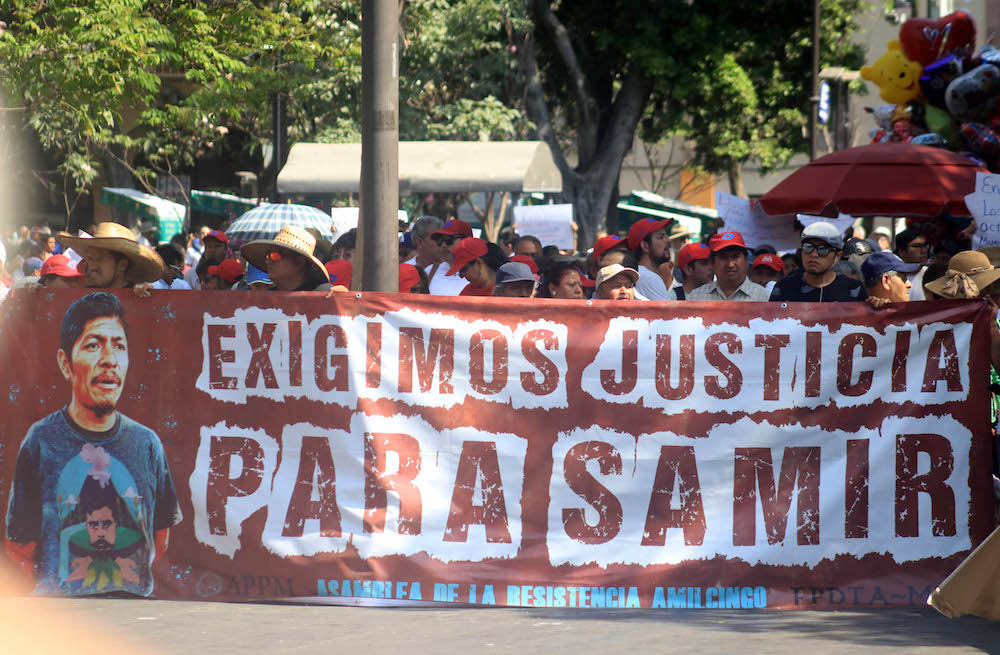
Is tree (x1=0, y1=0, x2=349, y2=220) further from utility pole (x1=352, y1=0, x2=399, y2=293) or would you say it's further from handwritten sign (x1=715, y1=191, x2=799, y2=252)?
utility pole (x1=352, y1=0, x2=399, y2=293)

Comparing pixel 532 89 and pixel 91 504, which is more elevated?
pixel 532 89

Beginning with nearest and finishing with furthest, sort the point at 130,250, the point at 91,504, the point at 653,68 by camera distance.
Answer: the point at 91,504 < the point at 130,250 < the point at 653,68

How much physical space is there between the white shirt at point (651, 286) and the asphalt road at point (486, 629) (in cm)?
312

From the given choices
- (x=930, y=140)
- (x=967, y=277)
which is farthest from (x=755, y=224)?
(x=967, y=277)

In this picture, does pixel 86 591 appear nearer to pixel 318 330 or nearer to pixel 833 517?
pixel 318 330

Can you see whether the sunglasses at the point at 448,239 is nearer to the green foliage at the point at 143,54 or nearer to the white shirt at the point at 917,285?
the white shirt at the point at 917,285

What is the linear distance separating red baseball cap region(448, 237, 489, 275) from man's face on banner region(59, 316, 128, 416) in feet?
9.59

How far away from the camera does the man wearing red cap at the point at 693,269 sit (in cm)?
955

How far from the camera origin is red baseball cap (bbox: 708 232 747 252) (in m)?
8.85

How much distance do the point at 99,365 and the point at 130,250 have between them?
2.53 feet

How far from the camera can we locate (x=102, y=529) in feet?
21.3

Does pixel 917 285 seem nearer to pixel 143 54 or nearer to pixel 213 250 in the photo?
pixel 213 250

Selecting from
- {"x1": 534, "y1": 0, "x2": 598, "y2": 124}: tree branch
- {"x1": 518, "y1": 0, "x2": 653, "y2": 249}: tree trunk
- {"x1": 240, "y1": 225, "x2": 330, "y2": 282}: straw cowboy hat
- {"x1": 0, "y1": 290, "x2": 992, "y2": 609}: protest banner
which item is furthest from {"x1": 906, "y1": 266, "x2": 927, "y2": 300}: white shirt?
{"x1": 534, "y1": 0, "x2": 598, "y2": 124}: tree branch

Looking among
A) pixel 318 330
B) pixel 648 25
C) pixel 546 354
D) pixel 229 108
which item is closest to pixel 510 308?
pixel 546 354
